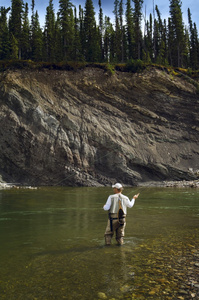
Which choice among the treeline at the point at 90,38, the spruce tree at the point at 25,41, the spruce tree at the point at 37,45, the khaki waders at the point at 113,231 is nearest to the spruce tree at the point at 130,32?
the treeline at the point at 90,38

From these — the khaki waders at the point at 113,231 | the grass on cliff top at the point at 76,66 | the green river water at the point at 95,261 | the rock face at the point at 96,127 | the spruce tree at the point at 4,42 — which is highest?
the spruce tree at the point at 4,42

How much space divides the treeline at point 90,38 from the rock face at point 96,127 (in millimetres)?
11695

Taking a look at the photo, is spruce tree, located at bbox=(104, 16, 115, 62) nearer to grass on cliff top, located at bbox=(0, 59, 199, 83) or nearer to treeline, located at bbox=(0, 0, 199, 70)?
treeline, located at bbox=(0, 0, 199, 70)

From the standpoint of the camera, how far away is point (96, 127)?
4119 centimetres

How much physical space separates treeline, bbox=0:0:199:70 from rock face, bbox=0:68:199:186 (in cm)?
1170

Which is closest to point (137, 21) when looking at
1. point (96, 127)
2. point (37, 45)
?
point (37, 45)

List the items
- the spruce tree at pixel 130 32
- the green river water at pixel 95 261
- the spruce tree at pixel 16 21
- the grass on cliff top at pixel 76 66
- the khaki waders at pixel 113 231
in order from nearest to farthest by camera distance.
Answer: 1. the green river water at pixel 95 261
2. the khaki waders at pixel 113 231
3. the grass on cliff top at pixel 76 66
4. the spruce tree at pixel 16 21
5. the spruce tree at pixel 130 32

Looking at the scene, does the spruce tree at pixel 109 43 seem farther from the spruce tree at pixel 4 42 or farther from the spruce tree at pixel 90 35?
the spruce tree at pixel 4 42

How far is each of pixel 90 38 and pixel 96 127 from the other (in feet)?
102

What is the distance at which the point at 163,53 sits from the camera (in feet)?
219

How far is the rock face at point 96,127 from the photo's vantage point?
3797 centimetres

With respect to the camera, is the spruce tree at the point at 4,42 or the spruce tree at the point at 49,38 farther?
the spruce tree at the point at 49,38

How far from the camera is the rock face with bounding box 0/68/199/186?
38.0m

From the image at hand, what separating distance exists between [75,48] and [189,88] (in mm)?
26564
